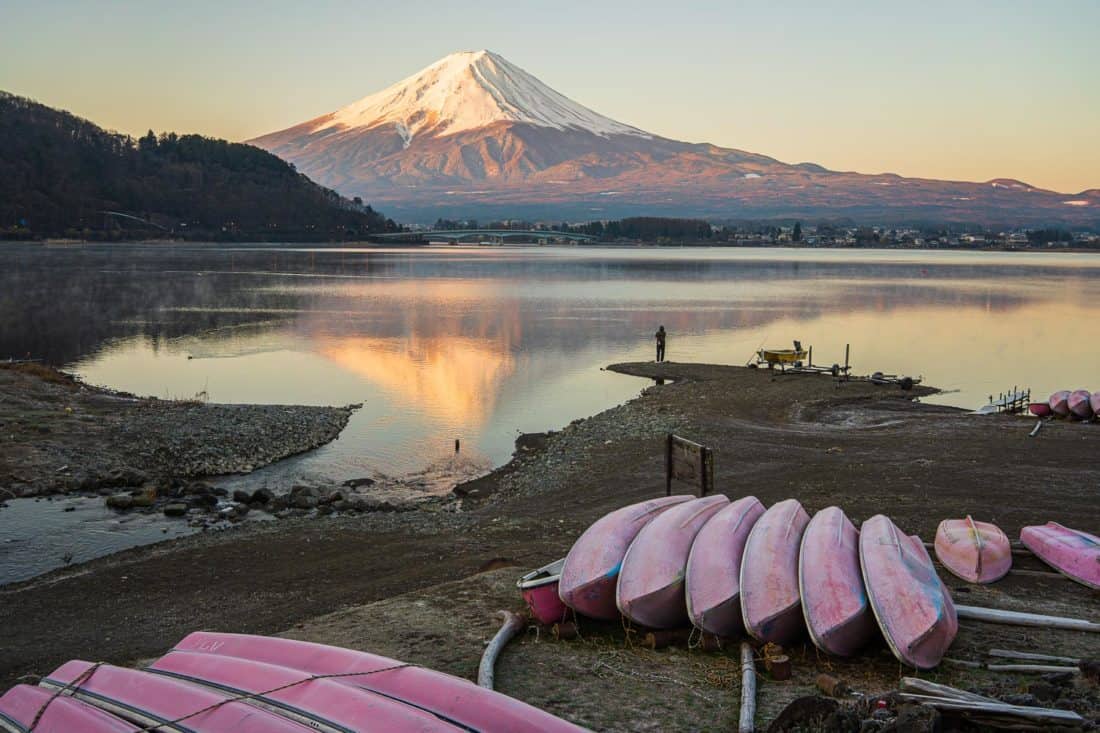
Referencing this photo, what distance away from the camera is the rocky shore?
14461 mm

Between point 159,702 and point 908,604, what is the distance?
4.50m

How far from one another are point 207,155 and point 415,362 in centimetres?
17491

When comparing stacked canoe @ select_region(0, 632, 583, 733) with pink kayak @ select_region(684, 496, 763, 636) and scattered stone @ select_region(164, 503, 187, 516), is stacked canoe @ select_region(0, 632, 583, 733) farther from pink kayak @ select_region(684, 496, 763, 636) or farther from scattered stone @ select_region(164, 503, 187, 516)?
scattered stone @ select_region(164, 503, 187, 516)

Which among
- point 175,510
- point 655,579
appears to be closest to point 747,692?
point 655,579

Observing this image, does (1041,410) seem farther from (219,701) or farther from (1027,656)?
(219,701)

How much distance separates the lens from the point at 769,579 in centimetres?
675

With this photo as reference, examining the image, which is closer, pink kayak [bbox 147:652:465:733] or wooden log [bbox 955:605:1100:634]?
pink kayak [bbox 147:652:465:733]

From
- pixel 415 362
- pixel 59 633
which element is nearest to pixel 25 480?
pixel 59 633

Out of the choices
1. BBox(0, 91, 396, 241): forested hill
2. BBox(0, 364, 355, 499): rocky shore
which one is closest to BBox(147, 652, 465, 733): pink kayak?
BBox(0, 364, 355, 499): rocky shore

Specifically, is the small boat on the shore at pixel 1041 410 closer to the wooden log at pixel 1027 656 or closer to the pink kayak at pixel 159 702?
the wooden log at pixel 1027 656

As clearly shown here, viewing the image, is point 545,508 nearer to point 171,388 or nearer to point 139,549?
point 139,549

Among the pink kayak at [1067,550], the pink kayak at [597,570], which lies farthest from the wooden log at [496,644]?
the pink kayak at [1067,550]

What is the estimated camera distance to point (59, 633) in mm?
8469

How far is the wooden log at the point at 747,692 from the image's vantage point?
548 centimetres
